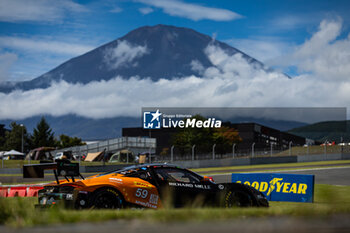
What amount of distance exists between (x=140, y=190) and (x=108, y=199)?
2.25 feet

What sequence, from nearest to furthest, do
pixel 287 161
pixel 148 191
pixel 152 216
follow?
pixel 152 216
pixel 148 191
pixel 287 161

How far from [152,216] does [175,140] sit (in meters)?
75.7

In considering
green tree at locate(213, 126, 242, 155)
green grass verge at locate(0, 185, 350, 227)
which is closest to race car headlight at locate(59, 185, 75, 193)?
green grass verge at locate(0, 185, 350, 227)

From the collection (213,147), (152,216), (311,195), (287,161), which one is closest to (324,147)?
(287,161)

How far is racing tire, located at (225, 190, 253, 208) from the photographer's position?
9625 millimetres

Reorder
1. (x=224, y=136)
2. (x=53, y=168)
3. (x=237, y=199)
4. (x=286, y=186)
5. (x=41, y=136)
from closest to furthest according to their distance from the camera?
(x=53, y=168) → (x=237, y=199) → (x=286, y=186) → (x=224, y=136) → (x=41, y=136)

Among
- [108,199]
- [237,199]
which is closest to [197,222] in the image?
[108,199]

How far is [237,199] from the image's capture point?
31.8ft

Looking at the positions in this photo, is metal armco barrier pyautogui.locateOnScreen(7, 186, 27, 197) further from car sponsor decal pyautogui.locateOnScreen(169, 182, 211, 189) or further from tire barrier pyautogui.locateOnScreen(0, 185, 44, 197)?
car sponsor decal pyautogui.locateOnScreen(169, 182, 211, 189)

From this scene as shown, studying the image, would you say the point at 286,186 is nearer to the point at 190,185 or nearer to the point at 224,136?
the point at 190,185

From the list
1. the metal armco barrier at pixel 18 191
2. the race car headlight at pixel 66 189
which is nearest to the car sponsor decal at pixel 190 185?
the race car headlight at pixel 66 189

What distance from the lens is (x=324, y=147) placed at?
1698 inches

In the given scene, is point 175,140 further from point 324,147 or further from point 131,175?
point 131,175

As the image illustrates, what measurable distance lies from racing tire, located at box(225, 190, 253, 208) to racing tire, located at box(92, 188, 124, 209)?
2216 millimetres
